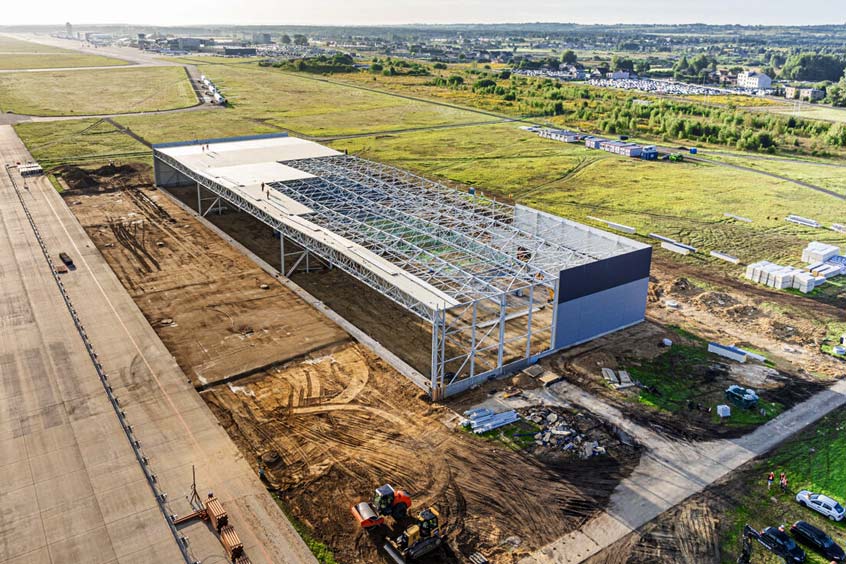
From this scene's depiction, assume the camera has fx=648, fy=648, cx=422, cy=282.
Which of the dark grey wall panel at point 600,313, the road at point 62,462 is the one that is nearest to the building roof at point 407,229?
the dark grey wall panel at point 600,313

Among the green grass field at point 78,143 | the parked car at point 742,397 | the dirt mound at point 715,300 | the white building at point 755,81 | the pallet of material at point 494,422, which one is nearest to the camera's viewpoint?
the pallet of material at point 494,422

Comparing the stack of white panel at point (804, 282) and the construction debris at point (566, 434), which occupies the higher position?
the stack of white panel at point (804, 282)

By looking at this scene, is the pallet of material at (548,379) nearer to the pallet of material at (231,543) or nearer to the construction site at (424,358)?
the construction site at (424,358)

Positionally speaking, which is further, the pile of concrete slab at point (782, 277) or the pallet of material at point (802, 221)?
the pallet of material at point (802, 221)

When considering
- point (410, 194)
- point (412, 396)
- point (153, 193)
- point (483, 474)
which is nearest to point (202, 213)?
point (153, 193)

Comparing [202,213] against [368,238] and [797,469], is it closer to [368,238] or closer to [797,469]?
[368,238]

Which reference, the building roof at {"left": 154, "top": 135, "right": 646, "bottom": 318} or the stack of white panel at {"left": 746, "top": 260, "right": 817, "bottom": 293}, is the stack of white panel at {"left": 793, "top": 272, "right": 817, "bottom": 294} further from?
the building roof at {"left": 154, "top": 135, "right": 646, "bottom": 318}

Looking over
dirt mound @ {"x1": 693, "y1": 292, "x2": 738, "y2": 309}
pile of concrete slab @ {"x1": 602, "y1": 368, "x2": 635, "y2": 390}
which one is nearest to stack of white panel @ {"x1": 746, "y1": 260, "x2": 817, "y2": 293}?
dirt mound @ {"x1": 693, "y1": 292, "x2": 738, "y2": 309}
